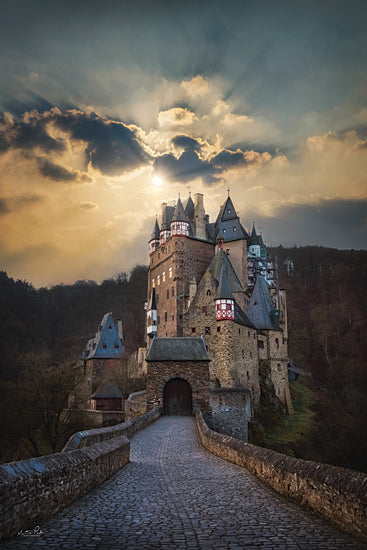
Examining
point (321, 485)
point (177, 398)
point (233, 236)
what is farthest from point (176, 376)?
point (233, 236)

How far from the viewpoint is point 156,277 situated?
5512 centimetres

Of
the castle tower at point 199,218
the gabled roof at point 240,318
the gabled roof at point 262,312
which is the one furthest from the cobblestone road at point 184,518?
the castle tower at point 199,218

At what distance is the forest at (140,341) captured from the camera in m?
32.8

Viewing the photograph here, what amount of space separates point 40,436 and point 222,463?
31240mm

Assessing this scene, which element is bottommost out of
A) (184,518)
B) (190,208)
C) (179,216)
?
(184,518)

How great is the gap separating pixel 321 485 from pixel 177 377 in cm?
1898

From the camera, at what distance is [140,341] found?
69.2 meters

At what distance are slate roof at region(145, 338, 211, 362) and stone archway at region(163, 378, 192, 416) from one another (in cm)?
151

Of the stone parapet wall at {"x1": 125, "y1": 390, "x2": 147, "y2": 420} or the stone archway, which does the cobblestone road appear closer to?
the stone archway

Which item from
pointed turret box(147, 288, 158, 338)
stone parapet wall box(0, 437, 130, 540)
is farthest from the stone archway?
pointed turret box(147, 288, 158, 338)

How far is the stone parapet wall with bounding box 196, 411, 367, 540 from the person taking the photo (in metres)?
5.11

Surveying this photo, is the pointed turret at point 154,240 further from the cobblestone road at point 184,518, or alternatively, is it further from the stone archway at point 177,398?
the cobblestone road at point 184,518

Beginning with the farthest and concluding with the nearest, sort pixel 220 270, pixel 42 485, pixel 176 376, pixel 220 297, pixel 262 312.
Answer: pixel 262 312 < pixel 220 270 < pixel 220 297 < pixel 176 376 < pixel 42 485

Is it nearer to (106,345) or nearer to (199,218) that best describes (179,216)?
(199,218)
